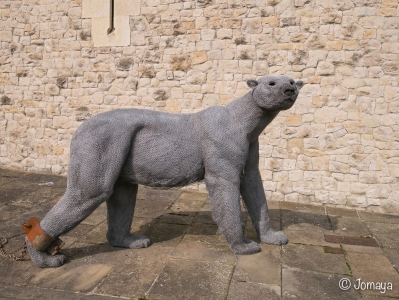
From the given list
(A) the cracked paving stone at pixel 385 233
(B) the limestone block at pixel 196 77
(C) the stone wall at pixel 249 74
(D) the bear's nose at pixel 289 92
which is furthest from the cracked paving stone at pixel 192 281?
(B) the limestone block at pixel 196 77

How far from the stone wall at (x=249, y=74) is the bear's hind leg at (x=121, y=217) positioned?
2.92 m

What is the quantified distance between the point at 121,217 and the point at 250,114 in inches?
61.1

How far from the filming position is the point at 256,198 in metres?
3.64

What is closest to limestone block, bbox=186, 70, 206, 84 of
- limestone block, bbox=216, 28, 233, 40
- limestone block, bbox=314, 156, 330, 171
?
limestone block, bbox=216, 28, 233, 40

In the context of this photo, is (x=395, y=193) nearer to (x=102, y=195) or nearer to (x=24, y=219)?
(x=102, y=195)

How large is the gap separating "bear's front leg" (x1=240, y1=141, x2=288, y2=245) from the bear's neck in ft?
1.04

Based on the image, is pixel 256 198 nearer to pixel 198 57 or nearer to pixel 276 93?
pixel 276 93

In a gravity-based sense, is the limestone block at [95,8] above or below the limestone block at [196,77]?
above

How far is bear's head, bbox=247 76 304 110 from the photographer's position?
10.1ft

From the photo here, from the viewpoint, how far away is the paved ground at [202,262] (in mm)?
2777

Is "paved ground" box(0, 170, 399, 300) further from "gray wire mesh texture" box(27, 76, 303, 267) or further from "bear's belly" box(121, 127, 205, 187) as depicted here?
"bear's belly" box(121, 127, 205, 187)

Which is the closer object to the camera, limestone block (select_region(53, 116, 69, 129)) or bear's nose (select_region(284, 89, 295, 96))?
bear's nose (select_region(284, 89, 295, 96))

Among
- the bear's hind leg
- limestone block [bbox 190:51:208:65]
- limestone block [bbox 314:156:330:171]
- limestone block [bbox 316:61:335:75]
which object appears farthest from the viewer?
limestone block [bbox 190:51:208:65]

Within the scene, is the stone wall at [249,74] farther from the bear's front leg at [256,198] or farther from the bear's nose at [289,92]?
the bear's nose at [289,92]
